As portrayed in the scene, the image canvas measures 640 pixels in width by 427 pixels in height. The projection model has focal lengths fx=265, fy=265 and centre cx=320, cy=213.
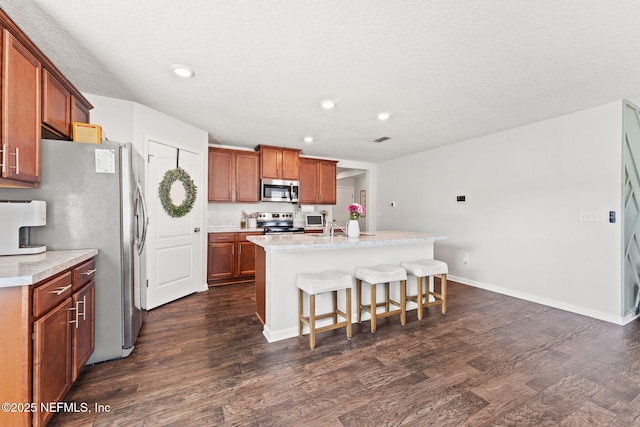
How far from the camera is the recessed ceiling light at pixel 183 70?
7.38 feet

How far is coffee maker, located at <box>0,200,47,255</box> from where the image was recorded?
168 centimetres

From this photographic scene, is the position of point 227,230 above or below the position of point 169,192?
below

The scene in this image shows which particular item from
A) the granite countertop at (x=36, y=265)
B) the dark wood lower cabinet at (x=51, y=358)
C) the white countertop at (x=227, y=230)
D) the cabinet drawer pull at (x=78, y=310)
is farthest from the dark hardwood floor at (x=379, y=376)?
the white countertop at (x=227, y=230)

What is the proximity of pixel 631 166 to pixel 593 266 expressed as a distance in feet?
3.94

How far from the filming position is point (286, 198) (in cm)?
524

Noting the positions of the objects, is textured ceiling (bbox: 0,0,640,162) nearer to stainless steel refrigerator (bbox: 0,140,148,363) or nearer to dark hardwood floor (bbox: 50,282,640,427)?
stainless steel refrigerator (bbox: 0,140,148,363)

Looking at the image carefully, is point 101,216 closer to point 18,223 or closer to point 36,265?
point 18,223

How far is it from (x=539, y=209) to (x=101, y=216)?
4.88m

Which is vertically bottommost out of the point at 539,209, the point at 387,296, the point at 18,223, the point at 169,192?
the point at 387,296

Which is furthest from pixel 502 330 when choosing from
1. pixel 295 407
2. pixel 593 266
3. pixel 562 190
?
pixel 295 407

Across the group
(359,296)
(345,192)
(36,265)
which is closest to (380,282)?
(359,296)

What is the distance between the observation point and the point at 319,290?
2.39 m

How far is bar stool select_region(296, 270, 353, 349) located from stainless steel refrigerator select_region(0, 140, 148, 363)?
1.45 meters

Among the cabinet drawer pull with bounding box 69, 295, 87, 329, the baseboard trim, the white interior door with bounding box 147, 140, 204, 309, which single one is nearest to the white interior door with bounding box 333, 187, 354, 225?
the baseboard trim
